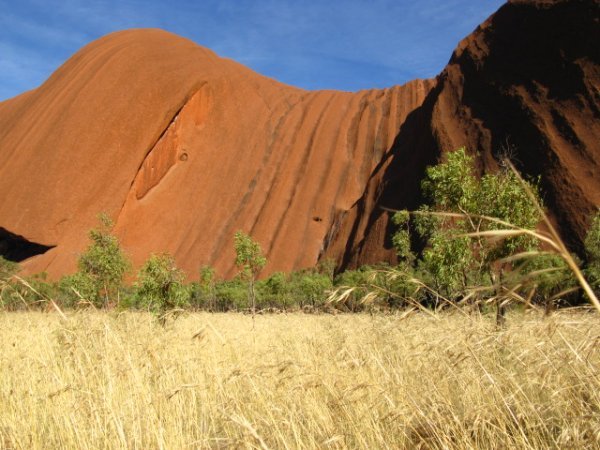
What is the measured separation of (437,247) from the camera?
10.7 metres

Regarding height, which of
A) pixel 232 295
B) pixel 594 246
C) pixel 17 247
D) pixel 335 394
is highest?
pixel 594 246

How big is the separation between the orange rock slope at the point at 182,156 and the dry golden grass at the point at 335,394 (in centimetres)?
3926

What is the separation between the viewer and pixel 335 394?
294cm

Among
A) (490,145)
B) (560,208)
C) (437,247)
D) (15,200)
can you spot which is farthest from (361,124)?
(437,247)

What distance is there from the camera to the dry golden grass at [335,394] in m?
2.66

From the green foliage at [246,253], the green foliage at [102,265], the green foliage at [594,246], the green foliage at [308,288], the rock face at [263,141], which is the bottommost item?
the green foliage at [308,288]

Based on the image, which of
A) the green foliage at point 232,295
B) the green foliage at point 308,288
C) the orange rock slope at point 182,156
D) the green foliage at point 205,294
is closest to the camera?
the green foliage at point 308,288

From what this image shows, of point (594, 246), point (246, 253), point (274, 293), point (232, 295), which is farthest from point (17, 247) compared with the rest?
point (594, 246)

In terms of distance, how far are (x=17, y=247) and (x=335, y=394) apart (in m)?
53.2

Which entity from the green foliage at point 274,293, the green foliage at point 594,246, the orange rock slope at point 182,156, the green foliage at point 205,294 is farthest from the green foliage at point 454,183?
the orange rock slope at point 182,156

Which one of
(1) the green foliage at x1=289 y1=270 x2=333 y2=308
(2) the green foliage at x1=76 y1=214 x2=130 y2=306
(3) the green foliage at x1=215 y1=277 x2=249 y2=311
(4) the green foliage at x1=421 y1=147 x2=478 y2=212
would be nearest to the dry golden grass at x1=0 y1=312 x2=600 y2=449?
(4) the green foliage at x1=421 y1=147 x2=478 y2=212

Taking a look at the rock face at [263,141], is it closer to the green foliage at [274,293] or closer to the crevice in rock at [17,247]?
the crevice in rock at [17,247]

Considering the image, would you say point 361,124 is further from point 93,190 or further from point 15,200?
point 15,200

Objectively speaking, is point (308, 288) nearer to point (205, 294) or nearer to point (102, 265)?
point (205, 294)
